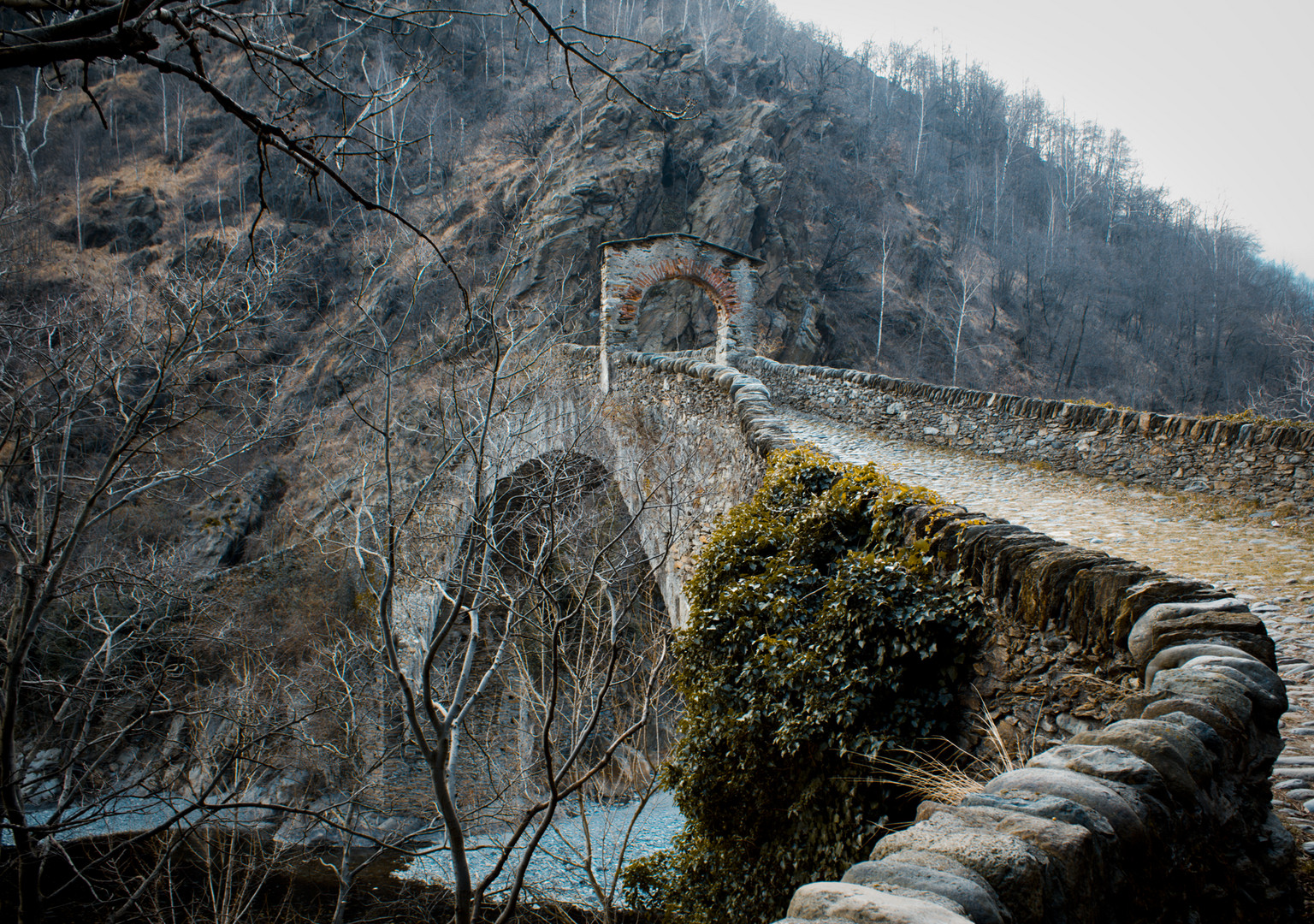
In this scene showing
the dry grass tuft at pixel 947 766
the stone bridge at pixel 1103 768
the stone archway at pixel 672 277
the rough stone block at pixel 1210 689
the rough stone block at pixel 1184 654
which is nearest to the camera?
the stone bridge at pixel 1103 768

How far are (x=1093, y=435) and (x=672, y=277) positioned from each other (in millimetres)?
8808

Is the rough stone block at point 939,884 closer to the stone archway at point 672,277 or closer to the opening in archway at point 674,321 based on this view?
the stone archway at point 672,277

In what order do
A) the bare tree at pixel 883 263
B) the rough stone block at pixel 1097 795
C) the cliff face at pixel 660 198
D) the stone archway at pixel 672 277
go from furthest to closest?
1. the bare tree at pixel 883 263
2. the cliff face at pixel 660 198
3. the stone archway at pixel 672 277
4. the rough stone block at pixel 1097 795

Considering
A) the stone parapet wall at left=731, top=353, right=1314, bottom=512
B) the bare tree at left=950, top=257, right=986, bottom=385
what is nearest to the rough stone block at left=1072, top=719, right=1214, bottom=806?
the stone parapet wall at left=731, top=353, right=1314, bottom=512

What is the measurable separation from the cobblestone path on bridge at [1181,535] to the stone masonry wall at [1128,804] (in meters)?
0.27

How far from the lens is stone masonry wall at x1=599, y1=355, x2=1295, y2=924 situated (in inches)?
59.1

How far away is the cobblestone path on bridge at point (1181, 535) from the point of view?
8.35 feet

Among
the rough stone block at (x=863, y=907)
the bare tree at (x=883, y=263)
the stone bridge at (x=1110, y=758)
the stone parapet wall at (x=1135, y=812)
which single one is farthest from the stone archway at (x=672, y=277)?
the bare tree at (x=883, y=263)

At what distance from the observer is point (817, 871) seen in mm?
3607

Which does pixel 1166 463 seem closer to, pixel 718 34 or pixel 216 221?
pixel 216 221

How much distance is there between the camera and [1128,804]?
69.5 inches

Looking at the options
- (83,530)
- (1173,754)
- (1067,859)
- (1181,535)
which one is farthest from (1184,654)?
(83,530)

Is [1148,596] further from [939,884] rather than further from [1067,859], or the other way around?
[939,884]

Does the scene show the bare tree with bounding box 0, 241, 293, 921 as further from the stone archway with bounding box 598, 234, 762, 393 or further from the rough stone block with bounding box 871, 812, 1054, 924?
the stone archway with bounding box 598, 234, 762, 393
